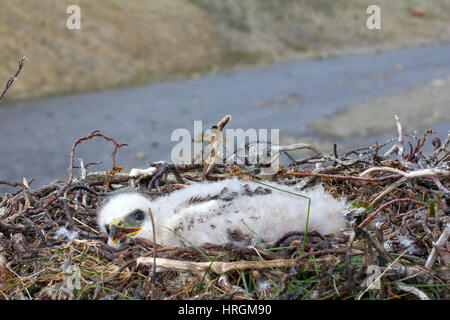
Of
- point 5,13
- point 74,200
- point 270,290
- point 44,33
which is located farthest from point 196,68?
point 270,290

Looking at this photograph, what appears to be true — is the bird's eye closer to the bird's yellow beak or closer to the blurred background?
the bird's yellow beak

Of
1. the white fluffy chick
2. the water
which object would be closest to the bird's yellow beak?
the white fluffy chick

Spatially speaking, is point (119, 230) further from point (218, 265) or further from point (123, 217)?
point (218, 265)

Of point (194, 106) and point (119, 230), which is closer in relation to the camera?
point (119, 230)

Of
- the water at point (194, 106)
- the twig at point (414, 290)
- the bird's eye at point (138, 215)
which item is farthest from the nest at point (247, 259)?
the water at point (194, 106)

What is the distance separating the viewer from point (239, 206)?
2.33 m

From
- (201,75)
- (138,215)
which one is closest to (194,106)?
(201,75)

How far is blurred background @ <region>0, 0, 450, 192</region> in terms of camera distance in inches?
417

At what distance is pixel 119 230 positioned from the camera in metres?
2.40

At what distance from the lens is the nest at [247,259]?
6.13ft

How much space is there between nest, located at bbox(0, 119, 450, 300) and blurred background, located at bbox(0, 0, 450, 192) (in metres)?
5.82

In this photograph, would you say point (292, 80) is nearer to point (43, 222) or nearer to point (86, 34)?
point (86, 34)

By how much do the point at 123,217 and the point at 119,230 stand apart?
0.07m

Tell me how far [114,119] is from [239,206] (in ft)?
30.6
